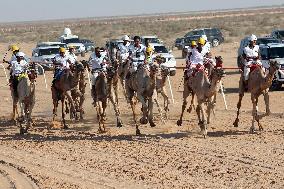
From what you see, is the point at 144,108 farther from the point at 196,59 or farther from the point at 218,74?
the point at 218,74

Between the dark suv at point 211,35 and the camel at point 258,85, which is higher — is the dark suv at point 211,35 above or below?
below

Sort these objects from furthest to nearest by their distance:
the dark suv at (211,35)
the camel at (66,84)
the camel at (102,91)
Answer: the dark suv at (211,35), the camel at (66,84), the camel at (102,91)

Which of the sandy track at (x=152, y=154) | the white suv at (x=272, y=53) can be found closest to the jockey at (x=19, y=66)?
the sandy track at (x=152, y=154)

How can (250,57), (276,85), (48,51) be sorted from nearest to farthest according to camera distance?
(250,57) → (276,85) → (48,51)

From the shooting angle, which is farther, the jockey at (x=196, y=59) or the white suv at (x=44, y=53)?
the white suv at (x=44, y=53)

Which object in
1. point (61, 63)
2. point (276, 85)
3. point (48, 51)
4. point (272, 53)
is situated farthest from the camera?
point (48, 51)

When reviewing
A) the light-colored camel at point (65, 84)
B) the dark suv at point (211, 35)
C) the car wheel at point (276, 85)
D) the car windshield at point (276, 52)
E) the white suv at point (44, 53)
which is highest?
the light-colored camel at point (65, 84)

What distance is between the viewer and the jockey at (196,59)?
777 inches

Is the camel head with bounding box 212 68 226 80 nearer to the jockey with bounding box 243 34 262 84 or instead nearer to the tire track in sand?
the jockey with bounding box 243 34 262 84

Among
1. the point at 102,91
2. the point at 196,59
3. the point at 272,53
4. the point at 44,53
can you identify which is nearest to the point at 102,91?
the point at 102,91

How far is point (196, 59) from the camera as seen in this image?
19.8 metres

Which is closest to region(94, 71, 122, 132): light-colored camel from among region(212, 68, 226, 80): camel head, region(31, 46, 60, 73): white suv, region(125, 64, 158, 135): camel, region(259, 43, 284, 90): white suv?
region(125, 64, 158, 135): camel

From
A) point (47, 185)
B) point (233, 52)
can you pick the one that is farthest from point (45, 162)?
point (233, 52)

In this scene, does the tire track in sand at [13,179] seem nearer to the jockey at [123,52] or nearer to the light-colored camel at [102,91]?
the light-colored camel at [102,91]
